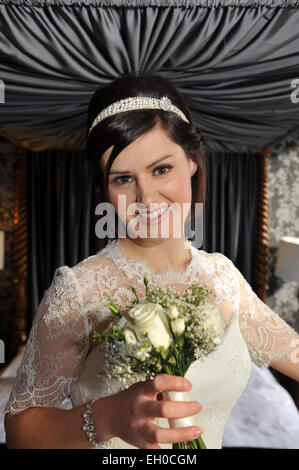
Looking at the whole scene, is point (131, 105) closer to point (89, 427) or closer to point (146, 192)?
point (146, 192)

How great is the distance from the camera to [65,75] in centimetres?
83

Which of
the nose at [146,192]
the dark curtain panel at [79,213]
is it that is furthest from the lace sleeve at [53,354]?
the dark curtain panel at [79,213]

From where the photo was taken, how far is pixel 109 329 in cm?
72

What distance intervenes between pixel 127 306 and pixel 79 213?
1041 millimetres

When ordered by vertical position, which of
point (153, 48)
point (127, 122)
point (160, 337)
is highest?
point (153, 48)

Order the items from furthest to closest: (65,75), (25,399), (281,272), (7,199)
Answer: (7,199) → (281,272) → (65,75) → (25,399)

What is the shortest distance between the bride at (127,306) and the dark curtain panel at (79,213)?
0.36 meters

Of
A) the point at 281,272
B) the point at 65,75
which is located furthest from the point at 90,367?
the point at 281,272

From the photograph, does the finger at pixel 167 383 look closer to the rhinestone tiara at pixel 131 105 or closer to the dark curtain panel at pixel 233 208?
the rhinestone tiara at pixel 131 105

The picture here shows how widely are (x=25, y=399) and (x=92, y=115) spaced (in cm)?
60

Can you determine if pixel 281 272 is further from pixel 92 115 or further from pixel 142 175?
pixel 92 115

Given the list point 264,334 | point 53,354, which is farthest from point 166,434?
point 264,334

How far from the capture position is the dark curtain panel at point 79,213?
48.4 inches

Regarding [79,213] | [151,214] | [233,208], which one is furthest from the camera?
[79,213]
